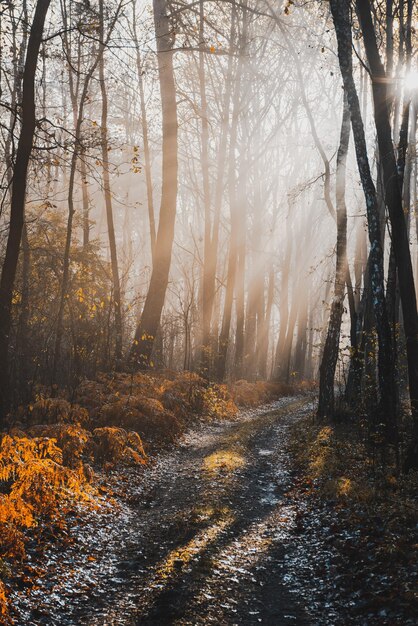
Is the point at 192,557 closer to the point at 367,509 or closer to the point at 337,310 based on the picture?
the point at 367,509

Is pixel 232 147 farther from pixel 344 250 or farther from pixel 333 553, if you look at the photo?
pixel 333 553

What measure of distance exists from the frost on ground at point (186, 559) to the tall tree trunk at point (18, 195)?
273 cm

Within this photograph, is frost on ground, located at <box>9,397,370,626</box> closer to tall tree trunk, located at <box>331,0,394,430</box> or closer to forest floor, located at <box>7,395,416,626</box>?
forest floor, located at <box>7,395,416,626</box>

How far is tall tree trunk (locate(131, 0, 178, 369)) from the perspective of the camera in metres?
14.7

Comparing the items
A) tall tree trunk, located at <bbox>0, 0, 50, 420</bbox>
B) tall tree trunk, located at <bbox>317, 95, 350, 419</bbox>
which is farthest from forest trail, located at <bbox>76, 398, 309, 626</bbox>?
tall tree trunk, located at <bbox>317, 95, 350, 419</bbox>

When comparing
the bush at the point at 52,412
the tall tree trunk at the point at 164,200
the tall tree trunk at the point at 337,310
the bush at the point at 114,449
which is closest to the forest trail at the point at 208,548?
the bush at the point at 114,449

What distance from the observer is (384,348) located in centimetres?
914

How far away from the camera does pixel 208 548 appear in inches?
223

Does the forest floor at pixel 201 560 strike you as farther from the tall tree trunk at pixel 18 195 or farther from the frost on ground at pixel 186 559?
the tall tree trunk at pixel 18 195

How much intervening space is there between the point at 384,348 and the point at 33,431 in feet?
18.9

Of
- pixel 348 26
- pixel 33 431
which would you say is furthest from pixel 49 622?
pixel 348 26

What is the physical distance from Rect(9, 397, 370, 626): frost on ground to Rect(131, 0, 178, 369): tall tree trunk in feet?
20.1

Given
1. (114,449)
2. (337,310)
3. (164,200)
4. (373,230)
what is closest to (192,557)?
(114,449)

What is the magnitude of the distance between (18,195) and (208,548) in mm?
6181
